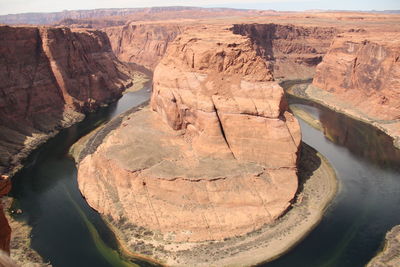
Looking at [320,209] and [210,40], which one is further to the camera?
[210,40]

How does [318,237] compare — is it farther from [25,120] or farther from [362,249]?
[25,120]

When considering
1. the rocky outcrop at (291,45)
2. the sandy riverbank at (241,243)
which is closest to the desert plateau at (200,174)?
the sandy riverbank at (241,243)

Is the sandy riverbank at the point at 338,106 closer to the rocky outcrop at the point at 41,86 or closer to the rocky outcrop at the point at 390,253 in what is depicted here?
the rocky outcrop at the point at 390,253

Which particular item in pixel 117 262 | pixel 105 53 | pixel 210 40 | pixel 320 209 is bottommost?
pixel 117 262

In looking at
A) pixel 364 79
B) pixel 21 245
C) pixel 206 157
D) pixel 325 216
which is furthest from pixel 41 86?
pixel 364 79

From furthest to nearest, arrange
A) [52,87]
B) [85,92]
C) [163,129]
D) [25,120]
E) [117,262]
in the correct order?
[85,92] < [52,87] < [25,120] < [163,129] < [117,262]

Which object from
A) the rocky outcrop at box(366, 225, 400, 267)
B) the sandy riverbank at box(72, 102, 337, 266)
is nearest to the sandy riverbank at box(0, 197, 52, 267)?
the sandy riverbank at box(72, 102, 337, 266)

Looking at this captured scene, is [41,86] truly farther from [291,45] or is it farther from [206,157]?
[291,45]

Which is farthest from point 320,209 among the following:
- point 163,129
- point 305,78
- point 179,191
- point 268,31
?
point 268,31
